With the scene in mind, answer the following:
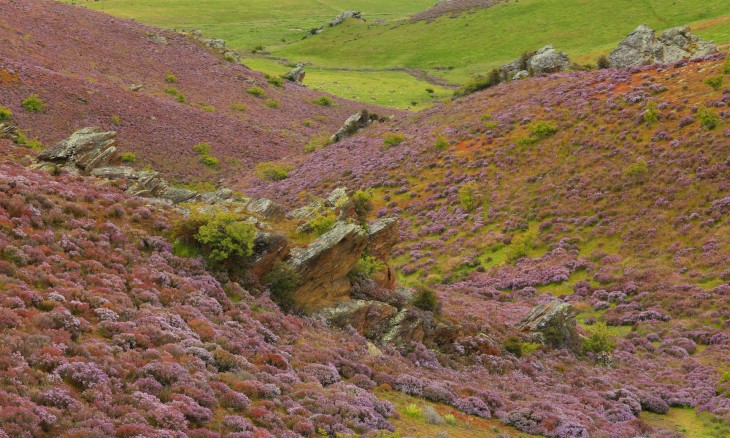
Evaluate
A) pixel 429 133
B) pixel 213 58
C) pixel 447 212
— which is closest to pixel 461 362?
pixel 447 212

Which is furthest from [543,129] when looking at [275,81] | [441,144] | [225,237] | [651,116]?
[275,81]

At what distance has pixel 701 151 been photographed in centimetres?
4481

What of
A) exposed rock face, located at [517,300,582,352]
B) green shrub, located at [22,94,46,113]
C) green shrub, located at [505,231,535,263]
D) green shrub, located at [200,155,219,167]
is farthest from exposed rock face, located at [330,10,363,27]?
exposed rock face, located at [517,300,582,352]

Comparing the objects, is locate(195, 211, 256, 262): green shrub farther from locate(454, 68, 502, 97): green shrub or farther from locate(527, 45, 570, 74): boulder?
locate(527, 45, 570, 74): boulder

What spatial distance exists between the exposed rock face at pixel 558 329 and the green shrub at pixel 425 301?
5960 millimetres

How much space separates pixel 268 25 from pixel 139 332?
184 meters

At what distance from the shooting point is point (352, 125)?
254 feet

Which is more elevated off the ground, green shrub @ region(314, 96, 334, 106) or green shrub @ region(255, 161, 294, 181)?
green shrub @ region(314, 96, 334, 106)

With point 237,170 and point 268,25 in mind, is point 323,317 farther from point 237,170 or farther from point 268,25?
point 268,25

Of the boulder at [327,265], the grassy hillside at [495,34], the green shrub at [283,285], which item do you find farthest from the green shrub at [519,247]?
the grassy hillside at [495,34]

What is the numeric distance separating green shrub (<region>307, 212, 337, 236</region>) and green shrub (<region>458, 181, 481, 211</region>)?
76.8 ft

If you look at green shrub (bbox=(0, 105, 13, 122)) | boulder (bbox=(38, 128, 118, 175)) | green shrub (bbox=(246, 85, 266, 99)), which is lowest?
green shrub (bbox=(246, 85, 266, 99))

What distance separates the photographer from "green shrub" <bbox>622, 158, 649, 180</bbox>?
1793 inches

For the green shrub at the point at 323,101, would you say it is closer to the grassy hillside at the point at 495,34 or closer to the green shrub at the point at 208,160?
the green shrub at the point at 208,160
